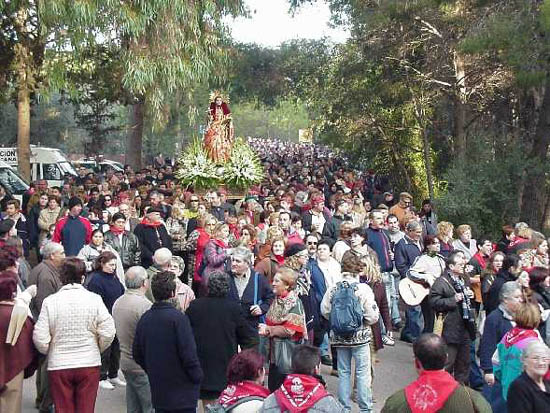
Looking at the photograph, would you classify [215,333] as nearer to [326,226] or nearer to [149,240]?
[149,240]

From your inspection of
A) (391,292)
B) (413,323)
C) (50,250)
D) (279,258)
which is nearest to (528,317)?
(279,258)

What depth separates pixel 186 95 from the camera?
27000 mm

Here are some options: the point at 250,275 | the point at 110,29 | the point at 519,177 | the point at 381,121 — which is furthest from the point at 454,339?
the point at 381,121

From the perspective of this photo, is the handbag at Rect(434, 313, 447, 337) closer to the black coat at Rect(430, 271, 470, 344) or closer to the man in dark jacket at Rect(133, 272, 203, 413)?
the black coat at Rect(430, 271, 470, 344)

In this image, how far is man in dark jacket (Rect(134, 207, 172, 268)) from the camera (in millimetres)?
12586

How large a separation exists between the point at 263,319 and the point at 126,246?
3.14 m

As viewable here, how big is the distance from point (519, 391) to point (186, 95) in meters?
22.3

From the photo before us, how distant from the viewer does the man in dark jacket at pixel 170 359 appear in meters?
6.83

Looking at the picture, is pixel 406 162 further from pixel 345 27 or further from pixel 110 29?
pixel 110 29

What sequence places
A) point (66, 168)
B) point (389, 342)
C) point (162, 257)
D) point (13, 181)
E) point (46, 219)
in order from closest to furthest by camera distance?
point (162, 257)
point (389, 342)
point (46, 219)
point (13, 181)
point (66, 168)

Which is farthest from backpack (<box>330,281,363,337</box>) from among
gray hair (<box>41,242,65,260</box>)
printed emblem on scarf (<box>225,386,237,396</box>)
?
gray hair (<box>41,242,65,260</box>)

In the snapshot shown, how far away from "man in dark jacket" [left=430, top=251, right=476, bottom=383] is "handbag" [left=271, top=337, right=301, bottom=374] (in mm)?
1950

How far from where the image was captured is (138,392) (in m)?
7.77

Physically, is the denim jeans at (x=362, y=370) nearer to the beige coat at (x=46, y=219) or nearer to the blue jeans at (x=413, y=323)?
the blue jeans at (x=413, y=323)
